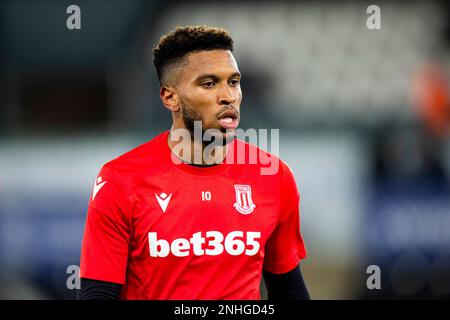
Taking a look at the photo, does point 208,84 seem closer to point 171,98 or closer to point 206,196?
point 171,98

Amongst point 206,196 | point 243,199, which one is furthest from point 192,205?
point 243,199

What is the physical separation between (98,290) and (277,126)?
209 inches

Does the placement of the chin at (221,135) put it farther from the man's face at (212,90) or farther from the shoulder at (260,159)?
the shoulder at (260,159)

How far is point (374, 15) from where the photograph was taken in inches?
383

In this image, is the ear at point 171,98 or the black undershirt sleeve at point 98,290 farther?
the ear at point 171,98

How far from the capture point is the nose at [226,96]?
314cm

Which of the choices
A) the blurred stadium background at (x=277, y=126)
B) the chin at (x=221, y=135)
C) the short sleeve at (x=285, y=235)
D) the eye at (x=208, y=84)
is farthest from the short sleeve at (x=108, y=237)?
the blurred stadium background at (x=277, y=126)

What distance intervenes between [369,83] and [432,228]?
230 cm

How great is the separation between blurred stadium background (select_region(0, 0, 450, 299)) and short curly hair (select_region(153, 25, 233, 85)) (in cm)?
433

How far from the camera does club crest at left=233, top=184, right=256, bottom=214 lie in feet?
10.6

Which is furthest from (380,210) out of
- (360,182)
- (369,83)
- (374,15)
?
(374,15)

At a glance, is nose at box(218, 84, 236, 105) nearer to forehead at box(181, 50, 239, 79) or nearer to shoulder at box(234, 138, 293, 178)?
forehead at box(181, 50, 239, 79)

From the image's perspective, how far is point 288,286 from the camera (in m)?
3.40
